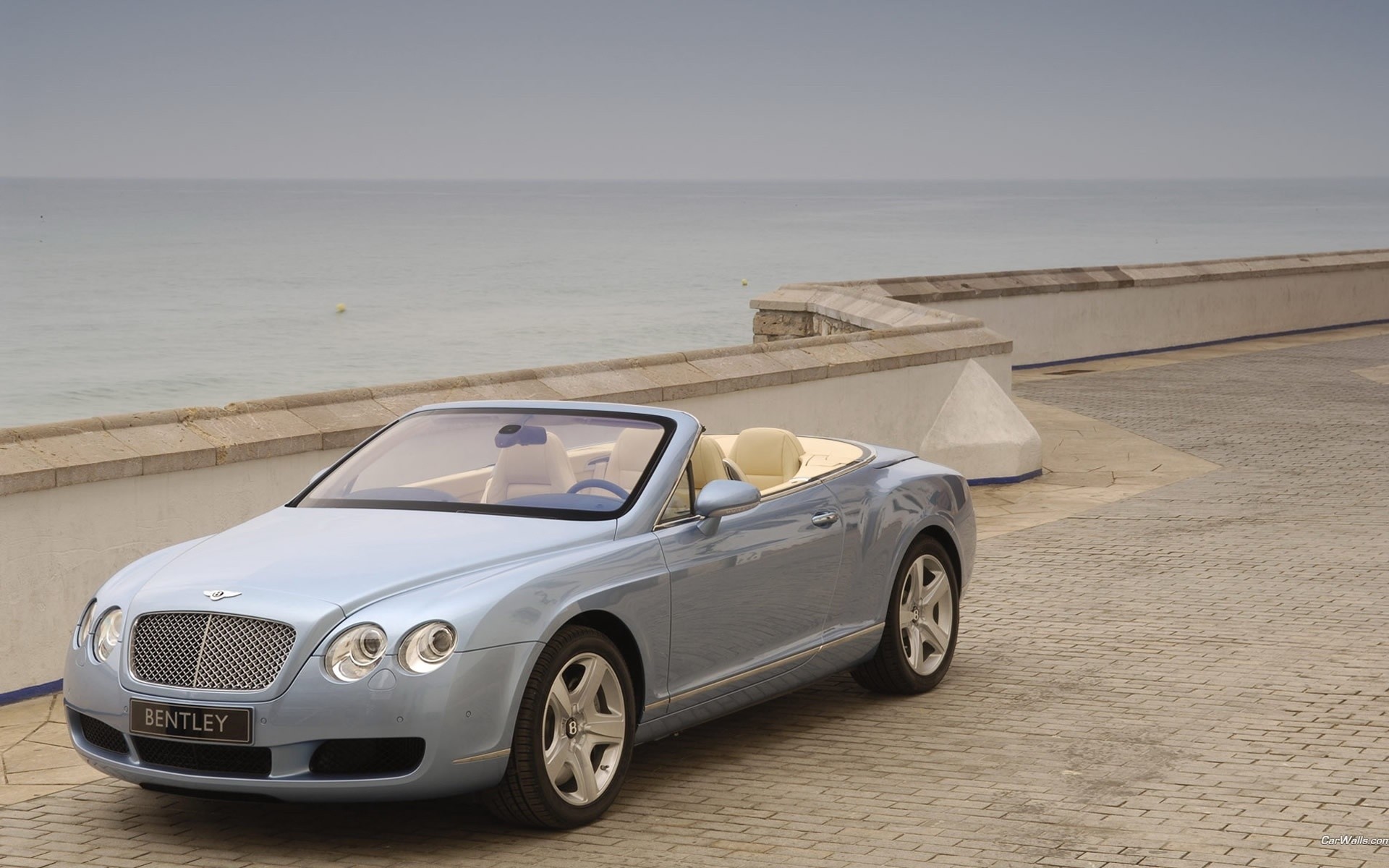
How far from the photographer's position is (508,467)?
683cm

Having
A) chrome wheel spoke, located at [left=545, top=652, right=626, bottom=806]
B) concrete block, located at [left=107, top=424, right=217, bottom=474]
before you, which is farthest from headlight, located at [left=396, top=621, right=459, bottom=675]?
concrete block, located at [left=107, top=424, right=217, bottom=474]

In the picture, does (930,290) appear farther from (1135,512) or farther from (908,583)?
(908,583)

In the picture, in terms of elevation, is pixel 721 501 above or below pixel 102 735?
above

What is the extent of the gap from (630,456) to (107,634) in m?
2.02

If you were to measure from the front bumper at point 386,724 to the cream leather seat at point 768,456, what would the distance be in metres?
2.25

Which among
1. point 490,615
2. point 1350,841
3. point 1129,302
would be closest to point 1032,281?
point 1129,302

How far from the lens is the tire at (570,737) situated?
5.78 metres

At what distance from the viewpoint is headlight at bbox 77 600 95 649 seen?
6.04m

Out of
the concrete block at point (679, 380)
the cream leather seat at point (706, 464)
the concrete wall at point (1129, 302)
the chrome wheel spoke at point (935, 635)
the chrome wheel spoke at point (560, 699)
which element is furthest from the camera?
the concrete wall at point (1129, 302)

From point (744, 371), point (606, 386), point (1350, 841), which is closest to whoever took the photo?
point (1350, 841)

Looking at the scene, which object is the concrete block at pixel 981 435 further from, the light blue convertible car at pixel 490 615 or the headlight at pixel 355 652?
the headlight at pixel 355 652

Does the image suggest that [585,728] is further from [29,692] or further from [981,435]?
[981,435]

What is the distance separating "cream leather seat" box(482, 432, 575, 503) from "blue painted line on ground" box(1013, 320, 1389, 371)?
17413 mm

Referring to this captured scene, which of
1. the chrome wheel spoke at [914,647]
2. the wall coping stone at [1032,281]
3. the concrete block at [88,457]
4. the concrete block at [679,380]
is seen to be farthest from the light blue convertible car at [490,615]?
the wall coping stone at [1032,281]
